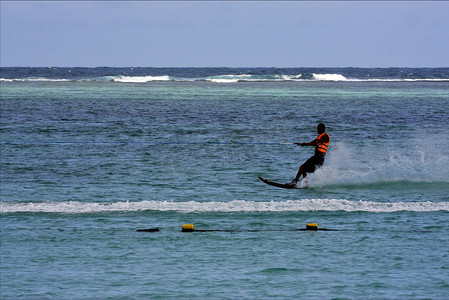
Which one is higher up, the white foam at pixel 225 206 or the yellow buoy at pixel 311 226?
the yellow buoy at pixel 311 226

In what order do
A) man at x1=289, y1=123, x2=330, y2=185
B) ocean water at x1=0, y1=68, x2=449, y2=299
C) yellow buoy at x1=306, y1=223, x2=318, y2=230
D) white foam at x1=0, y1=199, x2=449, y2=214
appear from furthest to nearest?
1. man at x1=289, y1=123, x2=330, y2=185
2. white foam at x1=0, y1=199, x2=449, y2=214
3. yellow buoy at x1=306, y1=223, x2=318, y2=230
4. ocean water at x1=0, y1=68, x2=449, y2=299

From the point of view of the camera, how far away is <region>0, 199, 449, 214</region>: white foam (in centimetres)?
1700

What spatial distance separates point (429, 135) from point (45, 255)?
91.3 ft

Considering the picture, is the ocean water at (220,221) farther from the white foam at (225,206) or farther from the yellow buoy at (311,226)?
the yellow buoy at (311,226)

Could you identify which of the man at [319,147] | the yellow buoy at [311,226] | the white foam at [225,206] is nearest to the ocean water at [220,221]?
the white foam at [225,206]

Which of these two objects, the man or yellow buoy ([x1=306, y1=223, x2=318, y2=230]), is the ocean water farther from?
the man

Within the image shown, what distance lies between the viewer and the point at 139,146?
31.6 m

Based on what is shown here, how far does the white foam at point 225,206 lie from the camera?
17000 mm

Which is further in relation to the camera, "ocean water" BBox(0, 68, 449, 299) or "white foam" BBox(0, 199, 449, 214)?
"white foam" BBox(0, 199, 449, 214)

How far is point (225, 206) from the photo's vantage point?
17484 mm

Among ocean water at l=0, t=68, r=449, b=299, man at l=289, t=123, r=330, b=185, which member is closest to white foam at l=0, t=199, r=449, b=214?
ocean water at l=0, t=68, r=449, b=299

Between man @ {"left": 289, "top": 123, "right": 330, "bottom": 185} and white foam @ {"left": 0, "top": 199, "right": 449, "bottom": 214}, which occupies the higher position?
man @ {"left": 289, "top": 123, "right": 330, "bottom": 185}

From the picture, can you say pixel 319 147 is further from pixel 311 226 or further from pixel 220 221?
pixel 311 226

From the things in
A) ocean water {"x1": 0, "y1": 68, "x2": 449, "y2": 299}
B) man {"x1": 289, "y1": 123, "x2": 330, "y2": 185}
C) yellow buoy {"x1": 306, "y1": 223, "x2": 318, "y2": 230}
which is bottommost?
ocean water {"x1": 0, "y1": 68, "x2": 449, "y2": 299}
